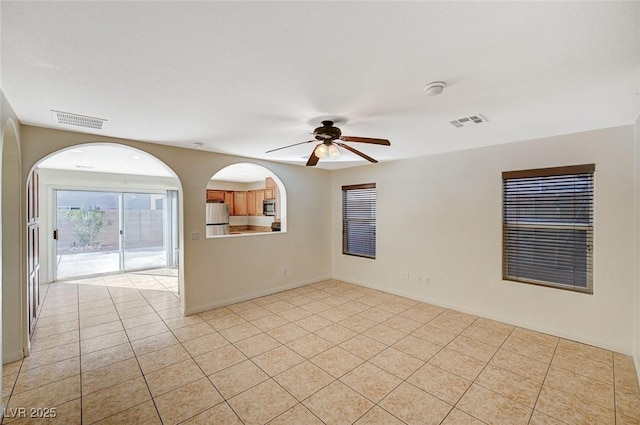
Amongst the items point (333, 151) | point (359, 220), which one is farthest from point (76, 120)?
point (359, 220)

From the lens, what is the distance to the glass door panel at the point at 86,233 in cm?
629

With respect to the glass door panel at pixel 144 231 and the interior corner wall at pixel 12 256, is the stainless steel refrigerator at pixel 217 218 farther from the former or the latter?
the interior corner wall at pixel 12 256

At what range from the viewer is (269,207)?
7500 mm

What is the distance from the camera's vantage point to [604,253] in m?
3.00

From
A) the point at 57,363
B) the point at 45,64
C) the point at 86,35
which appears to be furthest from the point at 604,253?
the point at 57,363

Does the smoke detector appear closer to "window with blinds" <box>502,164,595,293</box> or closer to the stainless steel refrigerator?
"window with blinds" <box>502,164,595,293</box>

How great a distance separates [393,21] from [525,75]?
1.15 m

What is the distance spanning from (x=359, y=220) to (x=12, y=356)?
5005mm

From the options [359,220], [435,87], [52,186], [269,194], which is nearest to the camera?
[435,87]

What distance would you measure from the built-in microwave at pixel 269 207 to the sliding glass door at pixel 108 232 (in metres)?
2.64

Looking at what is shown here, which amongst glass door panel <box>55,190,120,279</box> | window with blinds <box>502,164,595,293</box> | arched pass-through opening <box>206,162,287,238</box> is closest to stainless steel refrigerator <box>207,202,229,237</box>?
arched pass-through opening <box>206,162,287,238</box>

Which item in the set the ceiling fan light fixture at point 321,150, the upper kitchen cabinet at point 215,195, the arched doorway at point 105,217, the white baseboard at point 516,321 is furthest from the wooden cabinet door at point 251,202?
the ceiling fan light fixture at point 321,150

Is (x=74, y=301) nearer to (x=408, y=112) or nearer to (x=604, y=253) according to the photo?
(x=408, y=112)

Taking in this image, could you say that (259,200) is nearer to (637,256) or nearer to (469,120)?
(469,120)
